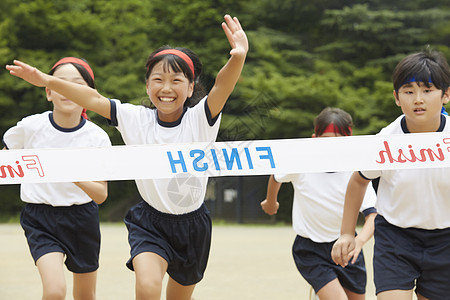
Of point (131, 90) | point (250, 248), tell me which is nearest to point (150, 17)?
point (131, 90)

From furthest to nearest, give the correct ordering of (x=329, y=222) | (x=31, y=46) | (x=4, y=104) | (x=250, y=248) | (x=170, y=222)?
(x=31, y=46), (x=4, y=104), (x=250, y=248), (x=329, y=222), (x=170, y=222)

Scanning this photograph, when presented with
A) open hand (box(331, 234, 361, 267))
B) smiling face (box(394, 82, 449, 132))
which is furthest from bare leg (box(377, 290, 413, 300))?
smiling face (box(394, 82, 449, 132))

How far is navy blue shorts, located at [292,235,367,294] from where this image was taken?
499 cm

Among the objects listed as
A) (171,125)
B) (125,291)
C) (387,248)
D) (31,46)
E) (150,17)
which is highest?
(150,17)

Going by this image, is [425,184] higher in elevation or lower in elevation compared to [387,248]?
higher

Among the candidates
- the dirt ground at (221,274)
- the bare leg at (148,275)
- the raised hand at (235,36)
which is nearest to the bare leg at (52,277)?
the bare leg at (148,275)

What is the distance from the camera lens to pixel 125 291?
7.66 m

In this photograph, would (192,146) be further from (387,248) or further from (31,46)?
(31,46)

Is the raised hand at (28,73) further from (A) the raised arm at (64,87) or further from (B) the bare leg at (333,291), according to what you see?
(B) the bare leg at (333,291)

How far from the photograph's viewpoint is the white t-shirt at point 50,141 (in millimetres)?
4930

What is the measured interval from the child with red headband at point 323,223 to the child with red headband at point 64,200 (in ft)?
4.94

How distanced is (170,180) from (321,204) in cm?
140

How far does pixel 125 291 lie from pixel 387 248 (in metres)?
4.52

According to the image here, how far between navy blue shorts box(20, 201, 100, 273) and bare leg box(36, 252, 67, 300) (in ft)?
0.38
